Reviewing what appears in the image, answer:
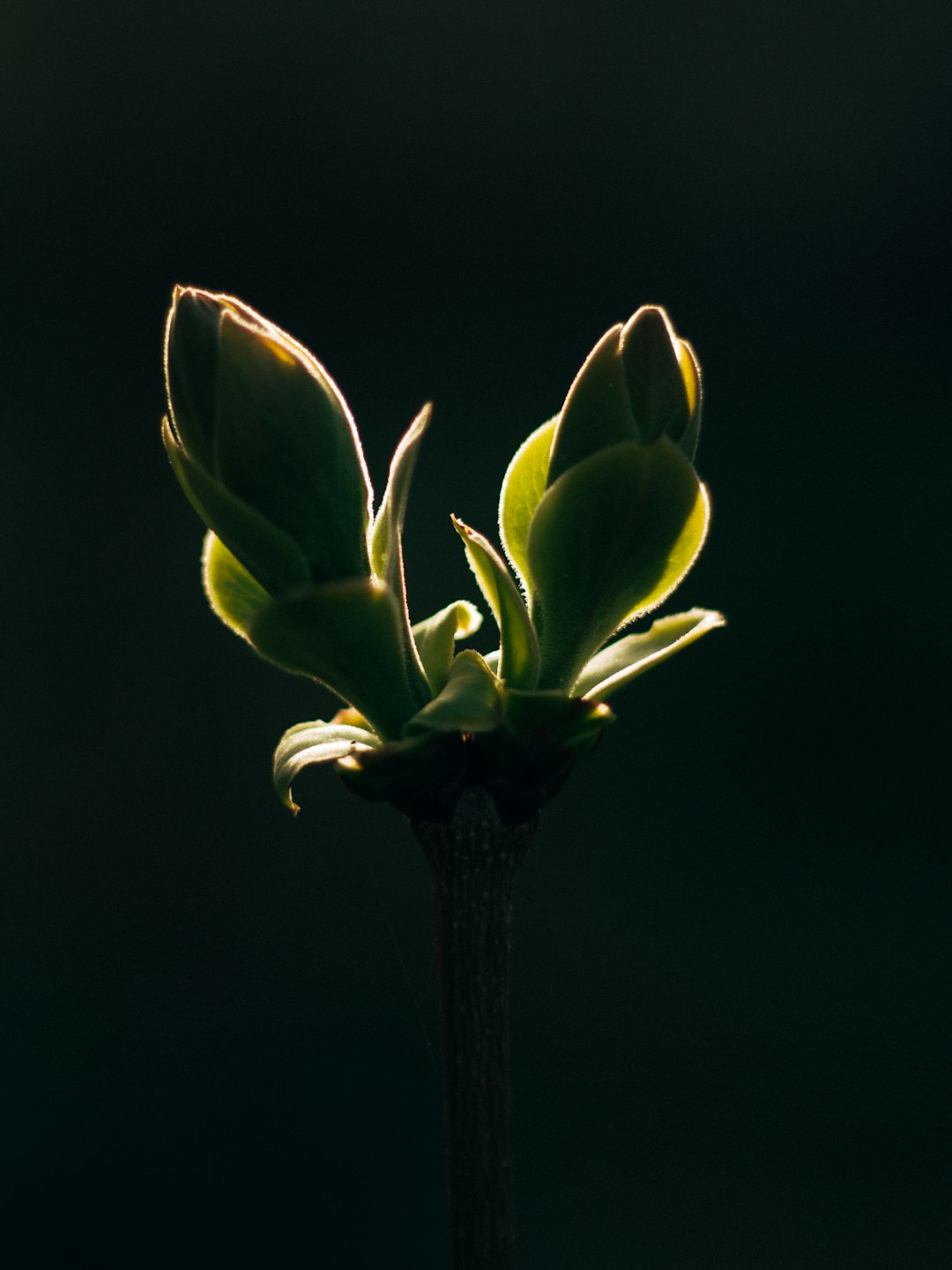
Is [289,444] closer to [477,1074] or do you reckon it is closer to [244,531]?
[244,531]

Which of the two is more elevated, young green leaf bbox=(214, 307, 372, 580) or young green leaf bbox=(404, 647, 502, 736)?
young green leaf bbox=(214, 307, 372, 580)

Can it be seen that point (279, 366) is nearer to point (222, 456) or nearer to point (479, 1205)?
point (222, 456)

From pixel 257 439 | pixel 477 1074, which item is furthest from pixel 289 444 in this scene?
pixel 477 1074

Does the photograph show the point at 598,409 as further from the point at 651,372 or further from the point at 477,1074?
the point at 477,1074

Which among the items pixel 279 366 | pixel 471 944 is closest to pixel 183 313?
pixel 279 366

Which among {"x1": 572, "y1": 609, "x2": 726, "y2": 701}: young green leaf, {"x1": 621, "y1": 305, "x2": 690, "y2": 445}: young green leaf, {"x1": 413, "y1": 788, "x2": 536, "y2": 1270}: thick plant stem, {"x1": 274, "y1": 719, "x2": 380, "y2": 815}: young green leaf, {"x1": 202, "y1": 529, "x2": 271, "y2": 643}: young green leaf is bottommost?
{"x1": 413, "y1": 788, "x2": 536, "y2": 1270}: thick plant stem

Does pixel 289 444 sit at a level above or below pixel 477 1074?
above
